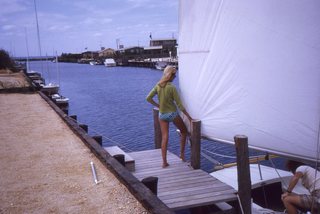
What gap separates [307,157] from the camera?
4695 millimetres

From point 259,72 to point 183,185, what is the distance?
2727 mm

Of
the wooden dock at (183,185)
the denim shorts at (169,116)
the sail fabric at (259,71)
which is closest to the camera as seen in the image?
the sail fabric at (259,71)

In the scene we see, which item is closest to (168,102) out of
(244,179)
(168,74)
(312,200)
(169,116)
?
(169,116)

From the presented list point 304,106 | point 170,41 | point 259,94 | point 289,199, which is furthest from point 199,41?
point 170,41

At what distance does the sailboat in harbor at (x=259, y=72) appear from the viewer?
14.9 ft

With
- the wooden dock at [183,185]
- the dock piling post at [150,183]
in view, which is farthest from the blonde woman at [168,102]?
the dock piling post at [150,183]

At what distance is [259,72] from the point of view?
4.98m

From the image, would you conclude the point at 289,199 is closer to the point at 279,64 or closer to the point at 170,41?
the point at 279,64

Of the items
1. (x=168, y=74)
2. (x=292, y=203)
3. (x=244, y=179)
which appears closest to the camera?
(x=292, y=203)

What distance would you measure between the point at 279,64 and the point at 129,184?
3043mm

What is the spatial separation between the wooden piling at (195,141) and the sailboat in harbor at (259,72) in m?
→ 0.22

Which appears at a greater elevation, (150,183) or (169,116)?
(169,116)

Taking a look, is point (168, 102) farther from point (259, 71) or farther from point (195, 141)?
point (259, 71)

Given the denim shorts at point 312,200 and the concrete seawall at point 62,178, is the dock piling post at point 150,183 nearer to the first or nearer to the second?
the concrete seawall at point 62,178
